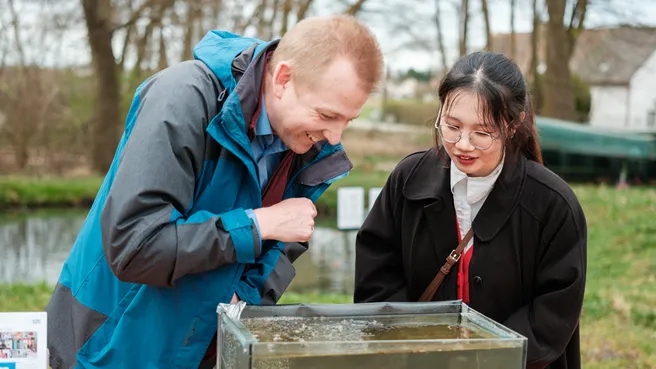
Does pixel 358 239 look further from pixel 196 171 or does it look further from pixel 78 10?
pixel 78 10

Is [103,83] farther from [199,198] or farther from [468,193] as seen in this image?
[199,198]

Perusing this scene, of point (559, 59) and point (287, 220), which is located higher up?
point (287, 220)

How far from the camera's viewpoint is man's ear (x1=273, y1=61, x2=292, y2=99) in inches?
75.2

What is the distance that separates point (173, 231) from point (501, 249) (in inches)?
39.5

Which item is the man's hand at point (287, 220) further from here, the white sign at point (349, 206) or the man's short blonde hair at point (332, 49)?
the white sign at point (349, 206)

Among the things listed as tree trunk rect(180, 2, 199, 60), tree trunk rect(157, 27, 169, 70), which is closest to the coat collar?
tree trunk rect(180, 2, 199, 60)

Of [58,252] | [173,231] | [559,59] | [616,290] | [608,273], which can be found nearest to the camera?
[173,231]

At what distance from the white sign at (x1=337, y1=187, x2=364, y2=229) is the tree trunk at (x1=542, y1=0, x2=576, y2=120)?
9.82 metres

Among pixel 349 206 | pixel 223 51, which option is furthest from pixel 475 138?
pixel 349 206

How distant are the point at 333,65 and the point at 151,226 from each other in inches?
21.9

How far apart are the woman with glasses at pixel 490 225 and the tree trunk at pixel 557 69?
14.4m

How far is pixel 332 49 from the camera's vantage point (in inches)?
73.2

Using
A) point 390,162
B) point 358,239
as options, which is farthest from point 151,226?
point 390,162

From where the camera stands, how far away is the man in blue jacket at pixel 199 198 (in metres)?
1.78
